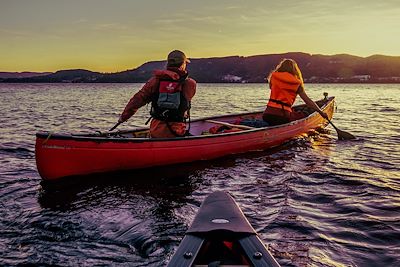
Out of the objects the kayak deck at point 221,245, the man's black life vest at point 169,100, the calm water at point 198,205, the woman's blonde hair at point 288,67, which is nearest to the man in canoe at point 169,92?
the man's black life vest at point 169,100

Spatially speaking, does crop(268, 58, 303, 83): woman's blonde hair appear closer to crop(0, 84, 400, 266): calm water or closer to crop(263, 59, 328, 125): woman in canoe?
crop(263, 59, 328, 125): woman in canoe

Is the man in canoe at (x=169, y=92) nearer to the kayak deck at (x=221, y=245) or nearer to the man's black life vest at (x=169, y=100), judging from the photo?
the man's black life vest at (x=169, y=100)

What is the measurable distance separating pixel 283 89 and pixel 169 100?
443 centimetres

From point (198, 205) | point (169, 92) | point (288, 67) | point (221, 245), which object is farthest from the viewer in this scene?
point (288, 67)

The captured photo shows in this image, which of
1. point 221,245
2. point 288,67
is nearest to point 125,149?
point 221,245

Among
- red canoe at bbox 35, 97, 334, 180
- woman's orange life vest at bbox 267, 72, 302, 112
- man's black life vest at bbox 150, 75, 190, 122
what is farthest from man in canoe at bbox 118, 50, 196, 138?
woman's orange life vest at bbox 267, 72, 302, 112

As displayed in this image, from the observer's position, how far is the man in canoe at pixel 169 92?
8469 millimetres

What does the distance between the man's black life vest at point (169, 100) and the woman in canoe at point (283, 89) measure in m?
3.85

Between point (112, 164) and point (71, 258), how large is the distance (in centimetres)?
375

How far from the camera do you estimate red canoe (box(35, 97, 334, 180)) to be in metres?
7.80

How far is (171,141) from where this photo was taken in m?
9.02

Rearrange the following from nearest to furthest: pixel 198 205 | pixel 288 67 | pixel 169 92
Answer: pixel 198 205 < pixel 169 92 < pixel 288 67

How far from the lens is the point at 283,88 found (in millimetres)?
11492

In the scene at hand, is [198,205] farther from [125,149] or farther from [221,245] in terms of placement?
[221,245]
